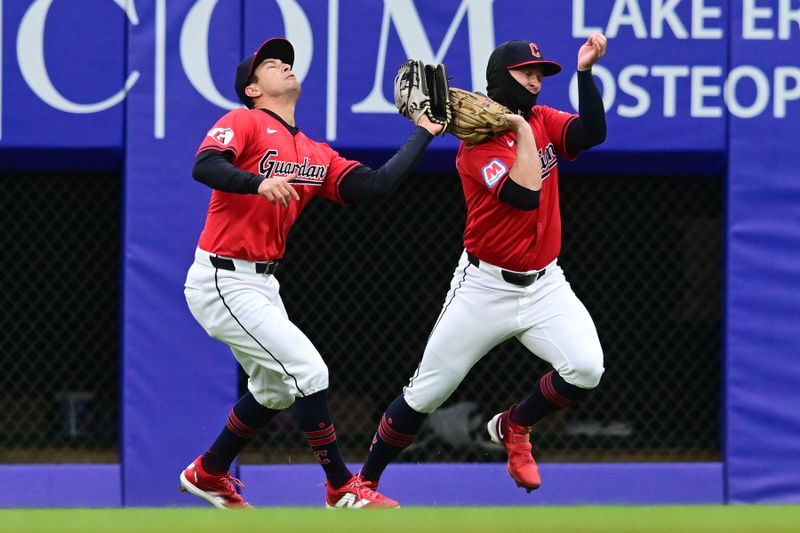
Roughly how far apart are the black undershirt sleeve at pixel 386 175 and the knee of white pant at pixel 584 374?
3.37 feet

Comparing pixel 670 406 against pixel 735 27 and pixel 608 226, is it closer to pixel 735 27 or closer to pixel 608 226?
pixel 608 226

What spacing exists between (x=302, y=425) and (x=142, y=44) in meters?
2.60

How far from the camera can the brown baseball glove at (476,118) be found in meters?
5.15

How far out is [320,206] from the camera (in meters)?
7.70

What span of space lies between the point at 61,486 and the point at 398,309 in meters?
2.22

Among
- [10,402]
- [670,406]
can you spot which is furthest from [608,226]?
[10,402]

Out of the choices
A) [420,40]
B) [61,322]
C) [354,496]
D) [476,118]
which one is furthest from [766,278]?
[61,322]

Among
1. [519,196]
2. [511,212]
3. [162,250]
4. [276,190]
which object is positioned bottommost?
[162,250]

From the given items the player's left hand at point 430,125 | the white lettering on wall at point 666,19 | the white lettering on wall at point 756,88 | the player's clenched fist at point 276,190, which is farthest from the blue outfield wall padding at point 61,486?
the white lettering on wall at point 756,88

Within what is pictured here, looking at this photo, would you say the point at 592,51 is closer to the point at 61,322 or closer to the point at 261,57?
the point at 261,57

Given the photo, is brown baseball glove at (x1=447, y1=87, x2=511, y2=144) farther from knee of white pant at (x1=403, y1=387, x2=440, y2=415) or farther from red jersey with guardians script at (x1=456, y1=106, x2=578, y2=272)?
knee of white pant at (x1=403, y1=387, x2=440, y2=415)

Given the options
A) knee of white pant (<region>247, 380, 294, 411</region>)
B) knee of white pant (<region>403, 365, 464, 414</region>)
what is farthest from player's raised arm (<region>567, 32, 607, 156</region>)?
knee of white pant (<region>247, 380, 294, 411</region>)

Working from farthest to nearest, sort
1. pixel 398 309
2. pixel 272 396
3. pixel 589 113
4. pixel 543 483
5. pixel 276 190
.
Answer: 1. pixel 398 309
2. pixel 543 483
3. pixel 272 396
4. pixel 589 113
5. pixel 276 190

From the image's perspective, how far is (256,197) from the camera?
17.2 ft
